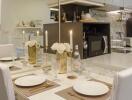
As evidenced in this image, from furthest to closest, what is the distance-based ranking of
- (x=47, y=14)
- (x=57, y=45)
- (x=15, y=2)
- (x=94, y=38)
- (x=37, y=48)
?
(x=94, y=38) → (x=47, y=14) → (x=37, y=48) → (x=15, y=2) → (x=57, y=45)

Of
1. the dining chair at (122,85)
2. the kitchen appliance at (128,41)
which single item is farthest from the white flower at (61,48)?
the kitchen appliance at (128,41)

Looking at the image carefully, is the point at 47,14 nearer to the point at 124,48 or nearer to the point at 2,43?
the point at 2,43

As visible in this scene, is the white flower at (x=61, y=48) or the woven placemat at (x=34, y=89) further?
the white flower at (x=61, y=48)

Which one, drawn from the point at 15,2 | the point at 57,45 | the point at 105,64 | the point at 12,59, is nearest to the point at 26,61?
the point at 12,59

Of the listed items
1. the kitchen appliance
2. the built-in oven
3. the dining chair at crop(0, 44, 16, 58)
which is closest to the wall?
the dining chair at crop(0, 44, 16, 58)

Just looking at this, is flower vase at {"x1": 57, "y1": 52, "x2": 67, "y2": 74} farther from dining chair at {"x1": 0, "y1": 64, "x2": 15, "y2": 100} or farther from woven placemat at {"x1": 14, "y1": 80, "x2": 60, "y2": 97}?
dining chair at {"x1": 0, "y1": 64, "x2": 15, "y2": 100}

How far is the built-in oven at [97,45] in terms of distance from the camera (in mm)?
1935

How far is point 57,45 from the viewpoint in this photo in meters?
1.42

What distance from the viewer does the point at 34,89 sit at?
103 centimetres

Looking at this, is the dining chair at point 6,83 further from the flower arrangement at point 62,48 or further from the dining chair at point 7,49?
the dining chair at point 7,49

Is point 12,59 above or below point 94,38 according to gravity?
below

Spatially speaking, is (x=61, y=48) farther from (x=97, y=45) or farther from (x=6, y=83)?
(x=97, y=45)

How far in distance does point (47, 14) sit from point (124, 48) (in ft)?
4.31

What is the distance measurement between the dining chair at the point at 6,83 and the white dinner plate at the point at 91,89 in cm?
40
